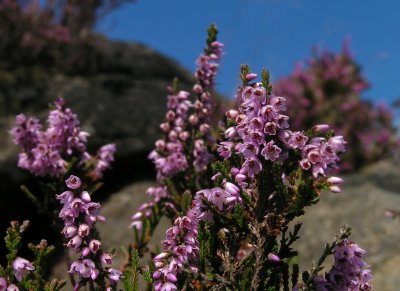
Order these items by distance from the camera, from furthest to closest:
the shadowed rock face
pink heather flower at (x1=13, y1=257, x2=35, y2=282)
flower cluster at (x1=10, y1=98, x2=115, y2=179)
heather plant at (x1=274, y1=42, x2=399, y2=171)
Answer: heather plant at (x1=274, y1=42, x2=399, y2=171)
the shadowed rock face
flower cluster at (x1=10, y1=98, x2=115, y2=179)
pink heather flower at (x1=13, y1=257, x2=35, y2=282)

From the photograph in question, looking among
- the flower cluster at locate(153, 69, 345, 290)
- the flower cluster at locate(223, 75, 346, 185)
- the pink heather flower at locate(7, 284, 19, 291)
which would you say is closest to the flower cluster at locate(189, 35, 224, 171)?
the flower cluster at locate(153, 69, 345, 290)

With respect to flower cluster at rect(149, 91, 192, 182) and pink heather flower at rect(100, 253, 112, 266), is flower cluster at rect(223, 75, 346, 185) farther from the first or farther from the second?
flower cluster at rect(149, 91, 192, 182)

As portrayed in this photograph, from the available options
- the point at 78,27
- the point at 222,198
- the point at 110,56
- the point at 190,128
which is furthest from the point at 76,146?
the point at 78,27

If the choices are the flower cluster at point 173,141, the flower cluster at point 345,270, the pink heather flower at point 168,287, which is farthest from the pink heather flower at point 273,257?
the flower cluster at point 173,141

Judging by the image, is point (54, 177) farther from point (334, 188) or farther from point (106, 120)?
point (106, 120)

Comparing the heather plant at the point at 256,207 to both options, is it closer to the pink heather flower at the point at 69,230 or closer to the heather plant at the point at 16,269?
the pink heather flower at the point at 69,230

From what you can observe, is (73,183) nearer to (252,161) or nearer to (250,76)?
(252,161)

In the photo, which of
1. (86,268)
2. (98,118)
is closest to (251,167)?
(86,268)
